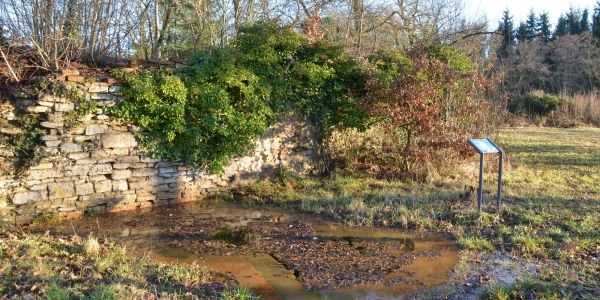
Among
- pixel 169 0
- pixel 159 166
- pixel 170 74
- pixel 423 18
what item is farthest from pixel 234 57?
pixel 423 18

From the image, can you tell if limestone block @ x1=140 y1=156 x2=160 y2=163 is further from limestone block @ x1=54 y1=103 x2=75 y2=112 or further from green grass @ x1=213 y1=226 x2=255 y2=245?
green grass @ x1=213 y1=226 x2=255 y2=245

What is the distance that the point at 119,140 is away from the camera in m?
8.16

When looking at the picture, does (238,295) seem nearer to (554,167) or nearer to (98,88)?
(98,88)

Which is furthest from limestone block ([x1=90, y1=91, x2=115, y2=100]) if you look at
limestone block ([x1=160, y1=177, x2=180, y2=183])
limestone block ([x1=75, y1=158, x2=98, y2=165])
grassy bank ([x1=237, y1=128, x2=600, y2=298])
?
grassy bank ([x1=237, y1=128, x2=600, y2=298])

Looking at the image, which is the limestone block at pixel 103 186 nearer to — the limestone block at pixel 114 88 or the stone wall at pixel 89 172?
the stone wall at pixel 89 172

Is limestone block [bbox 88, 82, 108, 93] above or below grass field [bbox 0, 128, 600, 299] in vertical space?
above

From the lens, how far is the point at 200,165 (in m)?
9.23

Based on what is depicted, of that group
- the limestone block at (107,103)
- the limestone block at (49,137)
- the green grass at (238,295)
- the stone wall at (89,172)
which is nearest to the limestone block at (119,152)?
the stone wall at (89,172)

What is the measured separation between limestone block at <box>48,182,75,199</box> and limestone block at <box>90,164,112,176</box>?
0.40 metres

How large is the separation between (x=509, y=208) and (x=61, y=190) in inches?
291

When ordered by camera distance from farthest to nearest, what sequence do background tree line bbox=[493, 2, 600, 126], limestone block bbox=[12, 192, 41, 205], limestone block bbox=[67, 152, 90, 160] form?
background tree line bbox=[493, 2, 600, 126] < limestone block bbox=[67, 152, 90, 160] < limestone block bbox=[12, 192, 41, 205]

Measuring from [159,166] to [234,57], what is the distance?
2543mm

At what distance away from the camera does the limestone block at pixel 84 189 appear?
7.77 meters

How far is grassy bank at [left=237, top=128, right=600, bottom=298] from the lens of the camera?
18.1 ft
